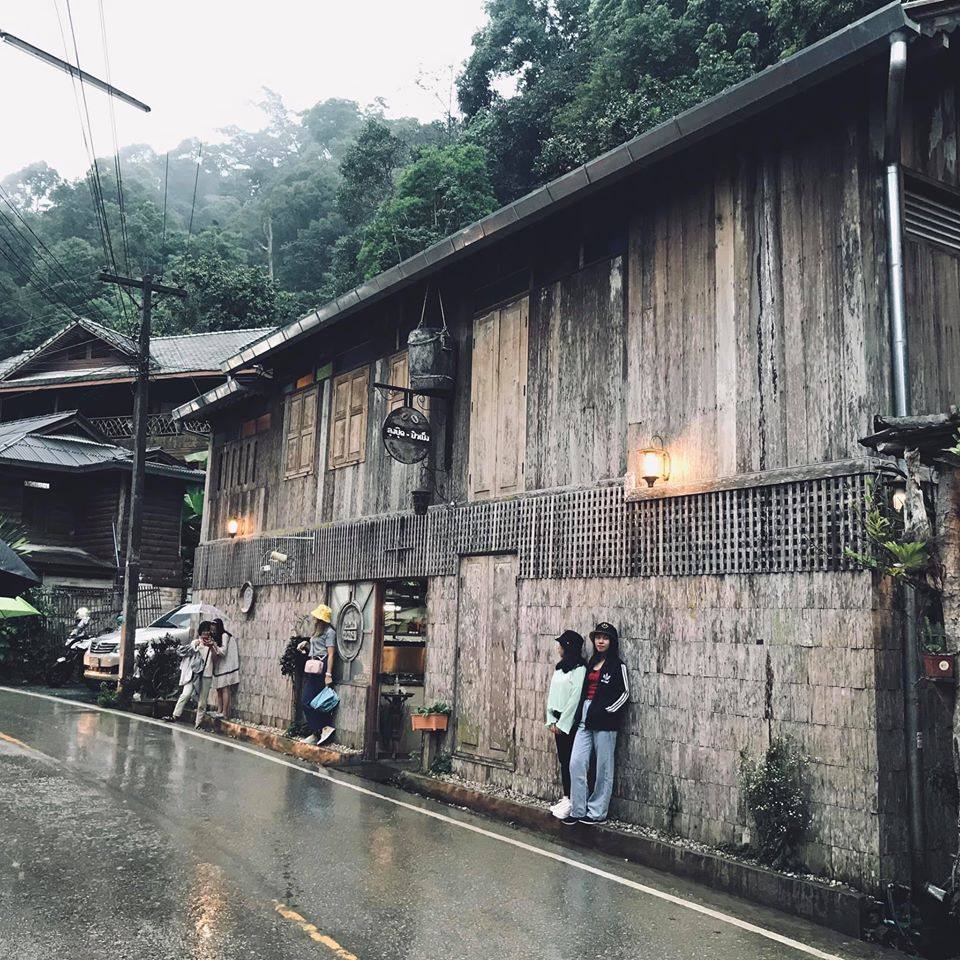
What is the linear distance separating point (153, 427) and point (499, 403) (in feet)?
92.9

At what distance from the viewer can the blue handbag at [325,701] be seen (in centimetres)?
1488

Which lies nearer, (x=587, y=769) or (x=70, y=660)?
(x=587, y=769)

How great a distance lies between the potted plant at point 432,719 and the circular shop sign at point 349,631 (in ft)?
9.03

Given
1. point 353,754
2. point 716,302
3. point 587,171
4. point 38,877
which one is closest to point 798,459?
point 716,302

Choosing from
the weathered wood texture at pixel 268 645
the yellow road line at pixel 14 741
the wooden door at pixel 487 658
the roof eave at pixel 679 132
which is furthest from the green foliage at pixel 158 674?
the roof eave at pixel 679 132

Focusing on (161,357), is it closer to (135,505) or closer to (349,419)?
(135,505)

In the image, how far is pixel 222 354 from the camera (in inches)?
1387

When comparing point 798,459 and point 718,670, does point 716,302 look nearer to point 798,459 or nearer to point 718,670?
point 798,459

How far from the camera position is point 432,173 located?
36.6 meters

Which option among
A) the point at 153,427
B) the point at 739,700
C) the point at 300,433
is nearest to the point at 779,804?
the point at 739,700

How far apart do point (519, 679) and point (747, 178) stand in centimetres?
612

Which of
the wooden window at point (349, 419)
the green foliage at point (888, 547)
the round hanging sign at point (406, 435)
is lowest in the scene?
the green foliage at point (888, 547)

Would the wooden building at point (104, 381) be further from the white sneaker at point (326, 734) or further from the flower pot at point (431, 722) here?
the flower pot at point (431, 722)

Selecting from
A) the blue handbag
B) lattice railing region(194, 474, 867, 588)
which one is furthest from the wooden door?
the blue handbag
